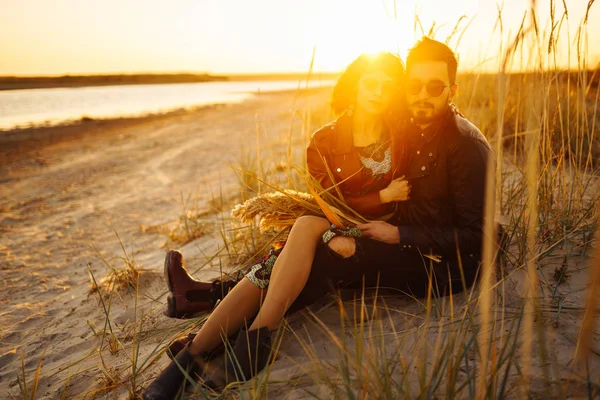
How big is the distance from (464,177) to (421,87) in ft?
1.47

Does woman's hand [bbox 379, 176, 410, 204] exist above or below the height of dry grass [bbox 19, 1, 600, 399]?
above

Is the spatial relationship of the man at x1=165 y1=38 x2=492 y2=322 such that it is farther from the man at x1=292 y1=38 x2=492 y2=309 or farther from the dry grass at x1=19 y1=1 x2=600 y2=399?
the dry grass at x1=19 y1=1 x2=600 y2=399

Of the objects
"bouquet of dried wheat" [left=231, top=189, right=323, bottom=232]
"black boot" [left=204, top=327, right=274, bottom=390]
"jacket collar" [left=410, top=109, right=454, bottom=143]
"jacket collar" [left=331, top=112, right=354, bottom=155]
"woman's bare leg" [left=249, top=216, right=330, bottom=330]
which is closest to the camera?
"black boot" [left=204, top=327, right=274, bottom=390]

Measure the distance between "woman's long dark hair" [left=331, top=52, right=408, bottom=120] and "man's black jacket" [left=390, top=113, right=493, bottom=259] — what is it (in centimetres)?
20

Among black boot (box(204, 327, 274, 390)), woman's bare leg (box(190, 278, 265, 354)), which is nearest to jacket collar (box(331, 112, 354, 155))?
woman's bare leg (box(190, 278, 265, 354))

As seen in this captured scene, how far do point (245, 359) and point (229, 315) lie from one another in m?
0.24

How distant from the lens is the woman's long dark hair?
6.93 ft

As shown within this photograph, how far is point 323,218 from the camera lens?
1.84 metres

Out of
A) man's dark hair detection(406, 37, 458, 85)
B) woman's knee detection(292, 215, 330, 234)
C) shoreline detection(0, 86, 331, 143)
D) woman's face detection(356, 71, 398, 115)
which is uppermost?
man's dark hair detection(406, 37, 458, 85)

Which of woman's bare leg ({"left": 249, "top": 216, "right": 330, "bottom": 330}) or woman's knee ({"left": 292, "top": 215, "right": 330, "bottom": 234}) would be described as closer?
woman's bare leg ({"left": 249, "top": 216, "right": 330, "bottom": 330})

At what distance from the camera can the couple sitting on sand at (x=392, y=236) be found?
168 centimetres

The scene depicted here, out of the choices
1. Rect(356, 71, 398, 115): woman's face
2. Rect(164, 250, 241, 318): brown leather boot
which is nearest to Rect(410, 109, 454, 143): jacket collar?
Rect(356, 71, 398, 115): woman's face

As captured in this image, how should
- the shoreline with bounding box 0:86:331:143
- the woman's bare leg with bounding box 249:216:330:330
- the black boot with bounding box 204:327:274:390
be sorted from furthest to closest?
the shoreline with bounding box 0:86:331:143 → the woman's bare leg with bounding box 249:216:330:330 → the black boot with bounding box 204:327:274:390

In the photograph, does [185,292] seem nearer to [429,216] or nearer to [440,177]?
[429,216]
